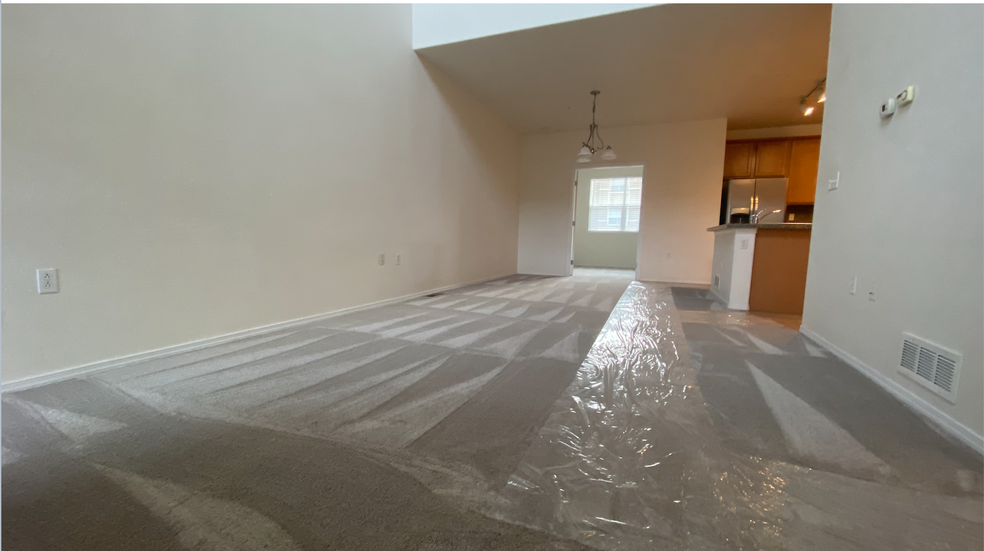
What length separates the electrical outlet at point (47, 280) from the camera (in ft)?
5.27

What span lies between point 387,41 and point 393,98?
0.51m

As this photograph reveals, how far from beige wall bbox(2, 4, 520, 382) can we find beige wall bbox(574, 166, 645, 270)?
617 centimetres

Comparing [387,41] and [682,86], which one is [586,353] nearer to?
[387,41]

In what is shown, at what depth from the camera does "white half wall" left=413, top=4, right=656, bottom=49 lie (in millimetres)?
3164

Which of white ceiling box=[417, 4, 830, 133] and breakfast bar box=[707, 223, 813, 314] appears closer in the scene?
white ceiling box=[417, 4, 830, 133]

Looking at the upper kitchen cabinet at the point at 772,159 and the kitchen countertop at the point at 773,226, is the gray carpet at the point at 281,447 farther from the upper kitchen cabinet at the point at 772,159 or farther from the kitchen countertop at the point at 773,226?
A: the upper kitchen cabinet at the point at 772,159

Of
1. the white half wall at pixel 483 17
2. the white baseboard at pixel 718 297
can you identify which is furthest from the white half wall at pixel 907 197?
the white half wall at pixel 483 17

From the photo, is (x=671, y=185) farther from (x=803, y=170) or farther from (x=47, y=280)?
(x=47, y=280)

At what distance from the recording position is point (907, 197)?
1646 millimetres

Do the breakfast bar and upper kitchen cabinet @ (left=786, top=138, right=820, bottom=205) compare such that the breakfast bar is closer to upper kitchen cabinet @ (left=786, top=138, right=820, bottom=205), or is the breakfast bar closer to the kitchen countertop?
the kitchen countertop

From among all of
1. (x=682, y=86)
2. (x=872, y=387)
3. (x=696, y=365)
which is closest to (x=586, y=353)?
(x=696, y=365)

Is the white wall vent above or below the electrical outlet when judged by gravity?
below

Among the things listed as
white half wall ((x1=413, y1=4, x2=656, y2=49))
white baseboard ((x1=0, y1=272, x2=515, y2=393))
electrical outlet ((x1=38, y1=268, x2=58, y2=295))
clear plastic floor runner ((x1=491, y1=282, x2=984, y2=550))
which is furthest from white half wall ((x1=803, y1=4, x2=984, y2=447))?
electrical outlet ((x1=38, y1=268, x2=58, y2=295))

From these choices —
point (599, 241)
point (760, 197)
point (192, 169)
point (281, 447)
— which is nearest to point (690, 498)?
point (281, 447)
